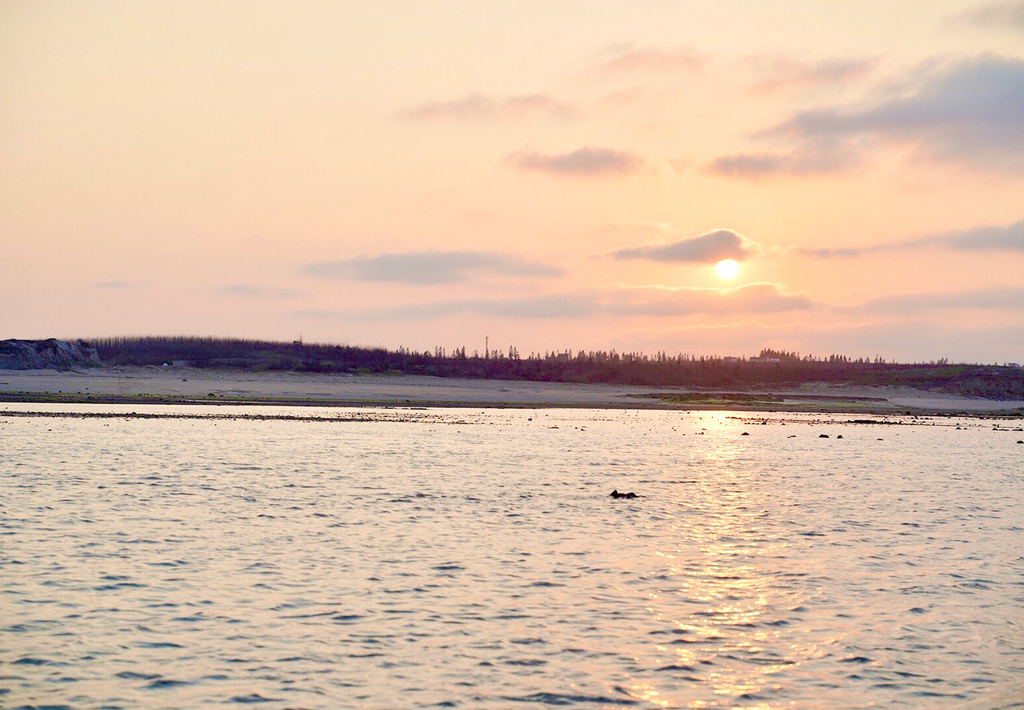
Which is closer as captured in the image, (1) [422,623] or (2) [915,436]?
(1) [422,623]

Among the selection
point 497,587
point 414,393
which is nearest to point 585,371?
point 414,393

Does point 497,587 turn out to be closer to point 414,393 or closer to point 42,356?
point 414,393

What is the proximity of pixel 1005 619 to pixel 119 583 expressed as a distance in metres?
16.2

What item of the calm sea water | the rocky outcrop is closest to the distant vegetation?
the rocky outcrop

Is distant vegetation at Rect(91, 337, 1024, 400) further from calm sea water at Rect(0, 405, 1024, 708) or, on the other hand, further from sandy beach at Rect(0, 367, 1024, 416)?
calm sea water at Rect(0, 405, 1024, 708)

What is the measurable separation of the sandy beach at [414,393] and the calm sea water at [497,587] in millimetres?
61798

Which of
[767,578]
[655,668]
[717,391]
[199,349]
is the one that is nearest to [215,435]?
[767,578]

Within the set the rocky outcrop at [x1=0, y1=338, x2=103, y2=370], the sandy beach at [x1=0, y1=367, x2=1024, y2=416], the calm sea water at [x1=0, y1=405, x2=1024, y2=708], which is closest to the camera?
the calm sea water at [x1=0, y1=405, x2=1024, y2=708]

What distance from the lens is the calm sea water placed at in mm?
12586

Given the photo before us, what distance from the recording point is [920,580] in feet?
64.4

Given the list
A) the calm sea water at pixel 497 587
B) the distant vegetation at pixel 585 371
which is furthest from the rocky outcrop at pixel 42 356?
the calm sea water at pixel 497 587

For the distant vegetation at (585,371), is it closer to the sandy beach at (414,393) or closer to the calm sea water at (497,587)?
the sandy beach at (414,393)

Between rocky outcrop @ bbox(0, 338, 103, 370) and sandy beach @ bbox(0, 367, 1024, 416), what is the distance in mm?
11750

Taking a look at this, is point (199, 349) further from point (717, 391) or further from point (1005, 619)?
point (1005, 619)
